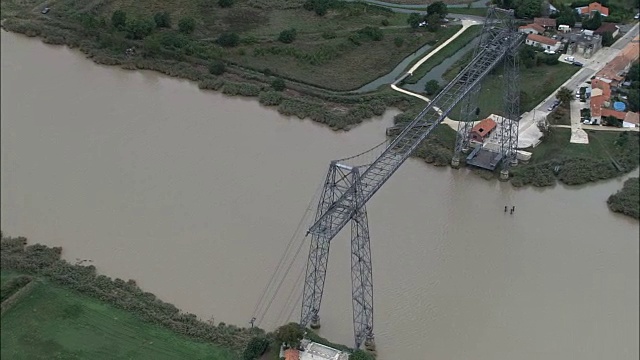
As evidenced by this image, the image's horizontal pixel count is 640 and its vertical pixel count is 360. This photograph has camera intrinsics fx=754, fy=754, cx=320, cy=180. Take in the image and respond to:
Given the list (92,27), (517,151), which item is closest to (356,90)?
(517,151)

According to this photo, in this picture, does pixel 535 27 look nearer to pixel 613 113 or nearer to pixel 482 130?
pixel 613 113

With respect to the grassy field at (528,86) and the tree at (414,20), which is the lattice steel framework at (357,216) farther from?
the tree at (414,20)

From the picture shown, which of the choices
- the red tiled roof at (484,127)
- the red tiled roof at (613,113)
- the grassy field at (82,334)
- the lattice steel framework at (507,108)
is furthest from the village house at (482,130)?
the grassy field at (82,334)

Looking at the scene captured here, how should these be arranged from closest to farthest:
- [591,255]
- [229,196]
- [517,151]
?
[591,255] < [229,196] < [517,151]

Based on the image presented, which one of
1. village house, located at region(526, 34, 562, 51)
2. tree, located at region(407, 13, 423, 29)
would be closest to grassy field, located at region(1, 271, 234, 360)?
village house, located at region(526, 34, 562, 51)

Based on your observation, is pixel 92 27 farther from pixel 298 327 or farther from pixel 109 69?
pixel 298 327
